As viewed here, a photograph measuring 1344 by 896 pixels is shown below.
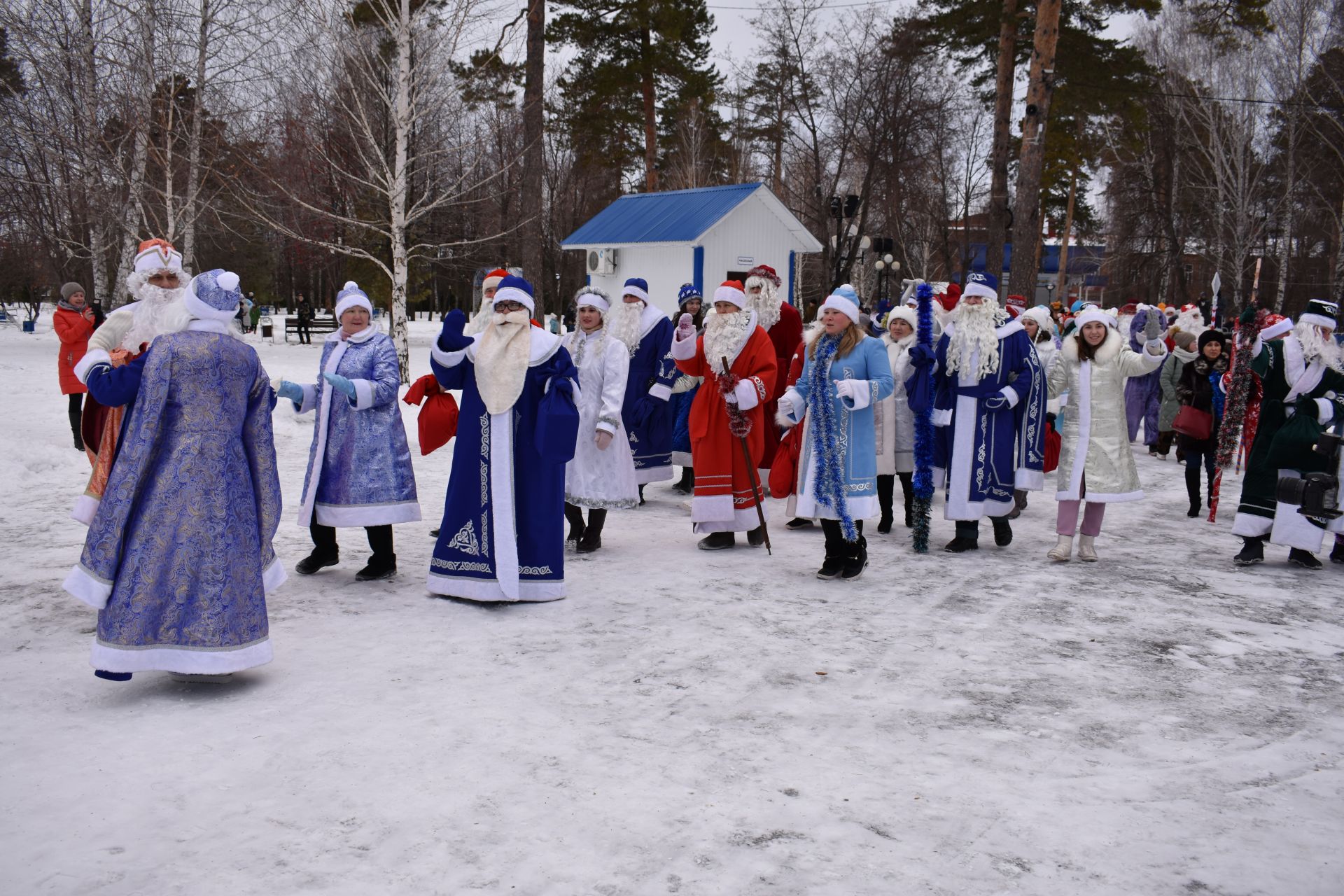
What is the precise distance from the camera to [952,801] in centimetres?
342

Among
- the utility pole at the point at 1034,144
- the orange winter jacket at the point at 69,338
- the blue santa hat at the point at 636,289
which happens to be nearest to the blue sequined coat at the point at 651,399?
the blue santa hat at the point at 636,289

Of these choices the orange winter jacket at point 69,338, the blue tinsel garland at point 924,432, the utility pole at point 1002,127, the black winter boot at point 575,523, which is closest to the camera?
the blue tinsel garland at point 924,432

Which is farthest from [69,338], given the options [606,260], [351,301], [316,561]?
[606,260]

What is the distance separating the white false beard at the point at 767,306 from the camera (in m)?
7.86

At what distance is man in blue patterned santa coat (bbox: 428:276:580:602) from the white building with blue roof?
614 inches

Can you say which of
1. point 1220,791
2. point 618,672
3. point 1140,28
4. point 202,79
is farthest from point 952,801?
point 1140,28

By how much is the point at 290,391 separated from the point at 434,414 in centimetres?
84

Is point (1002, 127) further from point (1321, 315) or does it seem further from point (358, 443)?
point (358, 443)

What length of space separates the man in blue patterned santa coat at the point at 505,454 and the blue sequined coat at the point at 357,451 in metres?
0.39

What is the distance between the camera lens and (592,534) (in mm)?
7105

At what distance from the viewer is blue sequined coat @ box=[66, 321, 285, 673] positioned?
397 centimetres

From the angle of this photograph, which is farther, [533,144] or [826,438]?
[533,144]

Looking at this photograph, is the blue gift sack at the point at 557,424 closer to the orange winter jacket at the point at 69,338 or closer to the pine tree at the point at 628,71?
the orange winter jacket at the point at 69,338

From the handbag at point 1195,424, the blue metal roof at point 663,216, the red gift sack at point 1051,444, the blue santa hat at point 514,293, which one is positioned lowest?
the red gift sack at point 1051,444
